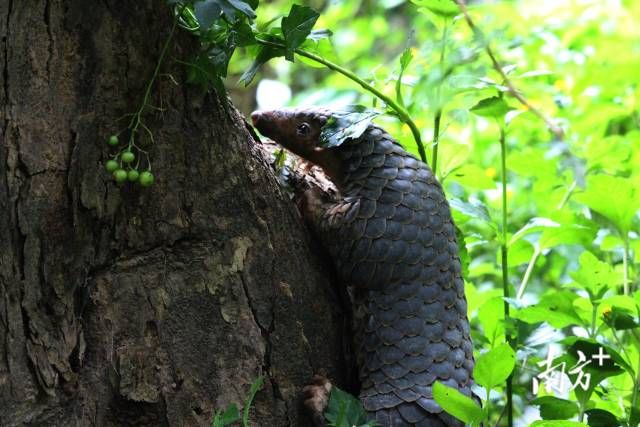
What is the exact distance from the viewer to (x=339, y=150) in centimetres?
129

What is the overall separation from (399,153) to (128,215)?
0.42 m

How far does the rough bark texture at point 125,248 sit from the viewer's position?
105cm

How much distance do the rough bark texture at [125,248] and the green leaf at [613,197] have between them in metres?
0.60

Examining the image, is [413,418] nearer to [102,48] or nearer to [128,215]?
[128,215]

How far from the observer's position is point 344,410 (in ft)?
3.76

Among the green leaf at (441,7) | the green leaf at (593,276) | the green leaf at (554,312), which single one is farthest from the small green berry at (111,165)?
the green leaf at (593,276)

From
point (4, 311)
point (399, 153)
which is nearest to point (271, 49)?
point (399, 153)

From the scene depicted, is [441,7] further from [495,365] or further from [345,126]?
[495,365]

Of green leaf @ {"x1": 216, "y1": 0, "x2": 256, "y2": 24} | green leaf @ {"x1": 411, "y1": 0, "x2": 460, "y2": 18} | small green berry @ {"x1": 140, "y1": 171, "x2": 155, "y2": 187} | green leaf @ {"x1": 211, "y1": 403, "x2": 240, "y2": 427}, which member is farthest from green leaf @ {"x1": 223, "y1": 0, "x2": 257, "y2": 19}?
green leaf @ {"x1": 211, "y1": 403, "x2": 240, "y2": 427}

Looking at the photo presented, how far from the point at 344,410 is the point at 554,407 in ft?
1.24

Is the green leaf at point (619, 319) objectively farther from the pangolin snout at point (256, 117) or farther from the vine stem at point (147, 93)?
the vine stem at point (147, 93)

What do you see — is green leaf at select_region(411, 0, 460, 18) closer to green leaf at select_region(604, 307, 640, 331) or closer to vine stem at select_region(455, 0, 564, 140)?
vine stem at select_region(455, 0, 564, 140)

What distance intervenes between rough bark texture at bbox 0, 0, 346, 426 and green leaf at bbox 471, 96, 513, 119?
1.36ft

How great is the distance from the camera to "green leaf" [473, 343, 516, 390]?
1101 millimetres
